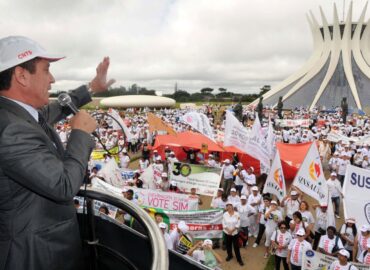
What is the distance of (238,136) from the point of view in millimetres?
12016

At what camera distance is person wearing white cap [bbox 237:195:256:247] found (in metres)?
8.91

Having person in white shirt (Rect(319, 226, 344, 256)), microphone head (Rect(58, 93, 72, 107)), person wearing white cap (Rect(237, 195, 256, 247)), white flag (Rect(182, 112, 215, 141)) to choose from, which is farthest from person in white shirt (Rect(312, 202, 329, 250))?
microphone head (Rect(58, 93, 72, 107))

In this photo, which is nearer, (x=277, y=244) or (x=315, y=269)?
(x=315, y=269)

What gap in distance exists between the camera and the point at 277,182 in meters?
9.55

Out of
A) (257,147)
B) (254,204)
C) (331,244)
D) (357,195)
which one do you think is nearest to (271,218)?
(254,204)

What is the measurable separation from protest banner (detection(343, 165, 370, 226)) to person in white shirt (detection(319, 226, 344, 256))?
74cm

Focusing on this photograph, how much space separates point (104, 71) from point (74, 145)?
1.27 meters

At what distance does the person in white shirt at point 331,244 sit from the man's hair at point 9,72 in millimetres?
6746

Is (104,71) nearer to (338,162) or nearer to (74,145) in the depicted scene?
(74,145)

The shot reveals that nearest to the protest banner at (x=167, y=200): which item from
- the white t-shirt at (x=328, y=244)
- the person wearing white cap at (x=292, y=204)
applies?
the person wearing white cap at (x=292, y=204)

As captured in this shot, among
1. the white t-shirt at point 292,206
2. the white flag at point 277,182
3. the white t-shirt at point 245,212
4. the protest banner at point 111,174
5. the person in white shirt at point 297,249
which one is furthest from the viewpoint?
the protest banner at point 111,174

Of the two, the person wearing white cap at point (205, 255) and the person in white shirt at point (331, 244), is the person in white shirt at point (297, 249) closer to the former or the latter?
the person in white shirt at point (331, 244)

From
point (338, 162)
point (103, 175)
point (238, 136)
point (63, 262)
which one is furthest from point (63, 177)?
point (338, 162)

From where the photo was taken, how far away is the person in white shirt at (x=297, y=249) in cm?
A: 682
